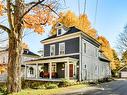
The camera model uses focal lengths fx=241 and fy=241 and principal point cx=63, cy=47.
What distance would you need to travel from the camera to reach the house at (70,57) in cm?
3488

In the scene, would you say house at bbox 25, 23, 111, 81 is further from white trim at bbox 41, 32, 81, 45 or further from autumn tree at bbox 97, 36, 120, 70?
autumn tree at bbox 97, 36, 120, 70

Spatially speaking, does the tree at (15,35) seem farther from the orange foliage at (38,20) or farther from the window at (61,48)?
the window at (61,48)

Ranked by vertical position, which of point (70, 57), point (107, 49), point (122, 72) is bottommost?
point (122, 72)

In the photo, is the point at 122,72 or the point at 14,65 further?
the point at 122,72

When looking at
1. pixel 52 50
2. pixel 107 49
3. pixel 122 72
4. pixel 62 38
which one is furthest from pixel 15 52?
pixel 122 72

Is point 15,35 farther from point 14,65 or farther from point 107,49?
point 107,49

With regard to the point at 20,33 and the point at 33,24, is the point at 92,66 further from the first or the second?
the point at 20,33

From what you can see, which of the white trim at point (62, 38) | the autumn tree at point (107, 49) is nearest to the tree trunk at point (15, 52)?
the white trim at point (62, 38)

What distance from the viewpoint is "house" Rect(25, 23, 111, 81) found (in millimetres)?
34875

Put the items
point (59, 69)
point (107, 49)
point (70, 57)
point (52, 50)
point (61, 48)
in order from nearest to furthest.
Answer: point (70, 57) < point (59, 69) < point (61, 48) < point (52, 50) < point (107, 49)

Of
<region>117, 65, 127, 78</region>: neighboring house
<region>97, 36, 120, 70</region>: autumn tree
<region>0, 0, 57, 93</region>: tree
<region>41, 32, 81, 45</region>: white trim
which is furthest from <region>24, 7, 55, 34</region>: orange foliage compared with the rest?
<region>117, 65, 127, 78</region>: neighboring house

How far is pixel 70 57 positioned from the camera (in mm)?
34500

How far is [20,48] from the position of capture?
18828 mm

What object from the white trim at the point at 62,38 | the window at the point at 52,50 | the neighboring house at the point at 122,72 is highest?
the white trim at the point at 62,38
